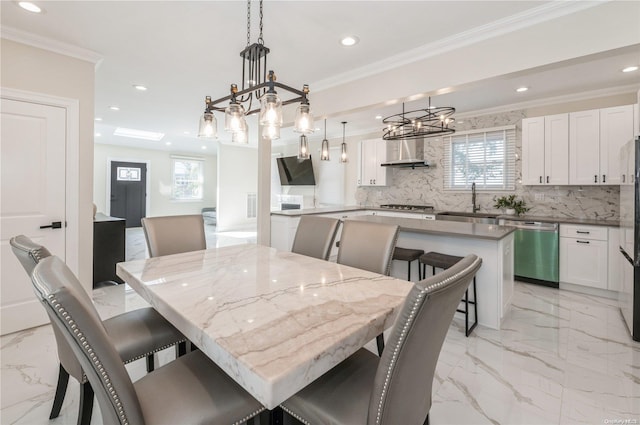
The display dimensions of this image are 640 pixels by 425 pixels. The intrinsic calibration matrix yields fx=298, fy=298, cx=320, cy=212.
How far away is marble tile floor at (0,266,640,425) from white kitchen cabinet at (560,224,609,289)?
0.66m

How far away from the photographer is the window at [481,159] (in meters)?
4.61

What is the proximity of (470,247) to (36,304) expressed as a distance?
406cm

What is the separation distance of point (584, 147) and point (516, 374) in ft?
10.7

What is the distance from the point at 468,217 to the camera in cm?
464

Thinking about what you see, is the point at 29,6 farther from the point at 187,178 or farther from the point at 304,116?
the point at 187,178

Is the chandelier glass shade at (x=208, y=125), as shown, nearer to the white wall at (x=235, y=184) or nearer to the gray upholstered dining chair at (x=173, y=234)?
the gray upholstered dining chair at (x=173, y=234)

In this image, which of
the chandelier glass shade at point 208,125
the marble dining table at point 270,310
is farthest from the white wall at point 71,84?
the chandelier glass shade at point 208,125

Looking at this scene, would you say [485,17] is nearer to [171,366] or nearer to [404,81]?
[404,81]

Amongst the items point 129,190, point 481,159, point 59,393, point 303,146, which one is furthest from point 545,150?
point 129,190

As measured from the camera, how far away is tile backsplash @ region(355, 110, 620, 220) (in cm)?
397

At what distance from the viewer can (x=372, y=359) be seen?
130 centimetres

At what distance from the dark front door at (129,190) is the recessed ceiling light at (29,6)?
7316mm

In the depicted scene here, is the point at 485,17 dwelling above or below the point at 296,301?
above

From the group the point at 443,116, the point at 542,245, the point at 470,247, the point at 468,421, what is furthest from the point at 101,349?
the point at 542,245
